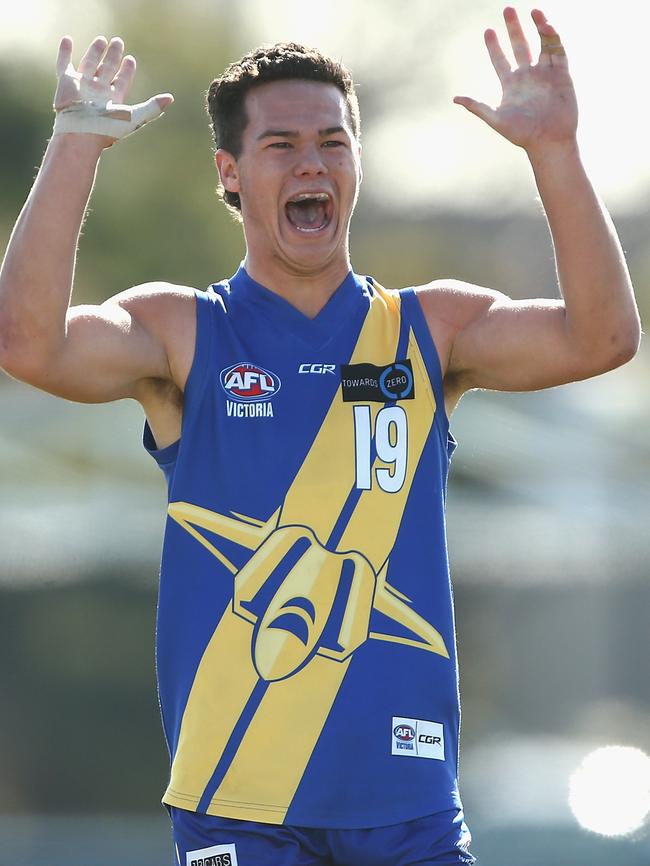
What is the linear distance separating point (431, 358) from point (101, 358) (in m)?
0.53

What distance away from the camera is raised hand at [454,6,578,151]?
2037mm

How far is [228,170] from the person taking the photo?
7.74 ft

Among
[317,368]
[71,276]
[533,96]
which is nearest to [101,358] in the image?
[71,276]

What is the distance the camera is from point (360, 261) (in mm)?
5094

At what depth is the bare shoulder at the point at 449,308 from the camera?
2201 mm

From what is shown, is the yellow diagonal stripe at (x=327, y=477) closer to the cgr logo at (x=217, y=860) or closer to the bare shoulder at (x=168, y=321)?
the bare shoulder at (x=168, y=321)

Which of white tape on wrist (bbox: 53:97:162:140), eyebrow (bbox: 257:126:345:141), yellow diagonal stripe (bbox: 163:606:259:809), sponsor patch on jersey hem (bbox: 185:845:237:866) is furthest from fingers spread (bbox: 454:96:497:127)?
sponsor patch on jersey hem (bbox: 185:845:237:866)

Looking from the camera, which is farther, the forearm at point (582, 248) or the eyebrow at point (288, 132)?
the eyebrow at point (288, 132)

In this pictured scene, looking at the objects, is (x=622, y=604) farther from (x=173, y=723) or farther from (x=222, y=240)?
(x=173, y=723)

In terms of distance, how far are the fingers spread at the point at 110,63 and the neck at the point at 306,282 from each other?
1.36 feet

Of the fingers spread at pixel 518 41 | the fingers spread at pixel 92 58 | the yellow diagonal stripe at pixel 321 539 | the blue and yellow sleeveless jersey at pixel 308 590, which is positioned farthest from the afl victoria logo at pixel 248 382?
the fingers spread at pixel 518 41

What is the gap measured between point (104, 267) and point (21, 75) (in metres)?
0.90

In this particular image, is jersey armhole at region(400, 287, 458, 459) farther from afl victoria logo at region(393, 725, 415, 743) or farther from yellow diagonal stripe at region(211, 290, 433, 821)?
afl victoria logo at region(393, 725, 415, 743)

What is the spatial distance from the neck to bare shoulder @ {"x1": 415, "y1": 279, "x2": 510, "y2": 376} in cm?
14
